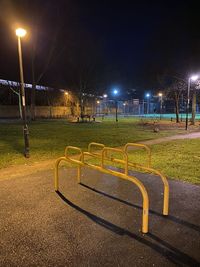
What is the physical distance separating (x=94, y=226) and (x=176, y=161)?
5.75 meters

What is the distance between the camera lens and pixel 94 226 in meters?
4.35

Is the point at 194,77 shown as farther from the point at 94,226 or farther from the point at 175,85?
the point at 94,226

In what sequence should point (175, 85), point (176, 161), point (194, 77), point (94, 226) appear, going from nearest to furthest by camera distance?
point (94, 226)
point (176, 161)
point (194, 77)
point (175, 85)

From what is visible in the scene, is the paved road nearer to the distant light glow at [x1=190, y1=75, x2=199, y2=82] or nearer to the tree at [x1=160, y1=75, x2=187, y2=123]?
the distant light glow at [x1=190, y1=75, x2=199, y2=82]

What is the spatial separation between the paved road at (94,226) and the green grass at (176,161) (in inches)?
34.1

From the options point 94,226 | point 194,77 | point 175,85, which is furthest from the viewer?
point 175,85

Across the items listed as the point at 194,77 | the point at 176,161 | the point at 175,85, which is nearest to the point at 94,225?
the point at 176,161

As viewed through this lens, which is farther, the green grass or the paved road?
the green grass

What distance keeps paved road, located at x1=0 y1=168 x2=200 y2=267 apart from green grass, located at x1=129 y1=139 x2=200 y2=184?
0.87 m

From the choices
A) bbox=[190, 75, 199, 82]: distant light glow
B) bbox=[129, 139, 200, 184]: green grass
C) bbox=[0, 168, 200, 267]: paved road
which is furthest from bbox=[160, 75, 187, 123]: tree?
bbox=[0, 168, 200, 267]: paved road

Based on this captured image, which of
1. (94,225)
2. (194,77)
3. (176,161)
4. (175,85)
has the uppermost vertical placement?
(194,77)

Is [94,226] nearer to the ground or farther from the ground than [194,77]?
nearer to the ground

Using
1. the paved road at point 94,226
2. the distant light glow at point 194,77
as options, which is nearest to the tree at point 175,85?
the distant light glow at point 194,77

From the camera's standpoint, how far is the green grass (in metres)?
7.38
